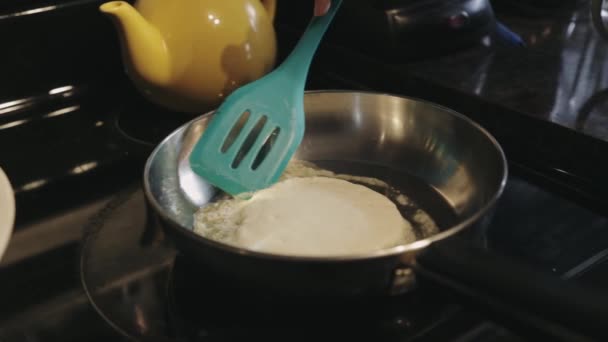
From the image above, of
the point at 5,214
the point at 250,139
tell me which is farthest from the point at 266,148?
the point at 5,214

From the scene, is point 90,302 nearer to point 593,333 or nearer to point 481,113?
point 593,333

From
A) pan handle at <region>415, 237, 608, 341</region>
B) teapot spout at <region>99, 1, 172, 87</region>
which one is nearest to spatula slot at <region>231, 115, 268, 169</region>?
teapot spout at <region>99, 1, 172, 87</region>

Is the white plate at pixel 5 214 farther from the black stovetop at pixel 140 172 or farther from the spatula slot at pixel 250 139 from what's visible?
the spatula slot at pixel 250 139

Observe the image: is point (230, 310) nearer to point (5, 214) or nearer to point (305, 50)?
point (5, 214)

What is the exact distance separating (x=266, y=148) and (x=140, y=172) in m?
0.13

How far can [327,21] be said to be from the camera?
0.52 meters

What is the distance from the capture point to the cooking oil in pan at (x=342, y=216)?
1.33 ft

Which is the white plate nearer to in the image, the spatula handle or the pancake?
the pancake

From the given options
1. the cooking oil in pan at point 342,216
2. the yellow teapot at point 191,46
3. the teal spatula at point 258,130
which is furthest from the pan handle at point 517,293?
the yellow teapot at point 191,46

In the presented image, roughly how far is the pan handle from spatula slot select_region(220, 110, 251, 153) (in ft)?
0.81

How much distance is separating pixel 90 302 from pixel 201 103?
10.9 inches

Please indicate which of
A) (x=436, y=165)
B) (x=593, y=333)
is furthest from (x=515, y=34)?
(x=593, y=333)

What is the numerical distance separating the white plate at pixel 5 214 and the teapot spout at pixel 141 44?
0.21 m

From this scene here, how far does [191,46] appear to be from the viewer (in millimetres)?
563
